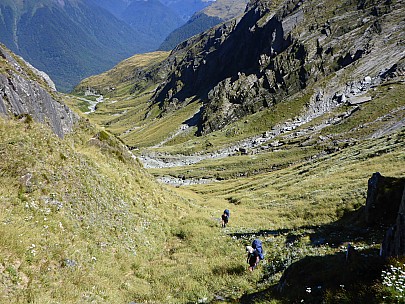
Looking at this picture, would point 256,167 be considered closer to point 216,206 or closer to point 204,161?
point 204,161

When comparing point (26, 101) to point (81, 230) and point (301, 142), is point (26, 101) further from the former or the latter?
point (301, 142)

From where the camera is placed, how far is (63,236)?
14477 mm

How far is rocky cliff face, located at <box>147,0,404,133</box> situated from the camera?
107875 mm

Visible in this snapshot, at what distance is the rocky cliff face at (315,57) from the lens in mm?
107875

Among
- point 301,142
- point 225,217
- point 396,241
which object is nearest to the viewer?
point 396,241

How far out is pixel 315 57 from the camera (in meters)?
128

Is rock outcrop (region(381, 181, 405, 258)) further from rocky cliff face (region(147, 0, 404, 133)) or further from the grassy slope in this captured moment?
rocky cliff face (region(147, 0, 404, 133))

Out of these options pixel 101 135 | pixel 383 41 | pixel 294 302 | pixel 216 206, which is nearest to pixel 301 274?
pixel 294 302

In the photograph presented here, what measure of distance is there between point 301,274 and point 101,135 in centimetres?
2604

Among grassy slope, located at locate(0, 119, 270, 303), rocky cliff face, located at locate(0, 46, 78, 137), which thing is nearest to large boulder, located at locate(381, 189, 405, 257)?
grassy slope, located at locate(0, 119, 270, 303)

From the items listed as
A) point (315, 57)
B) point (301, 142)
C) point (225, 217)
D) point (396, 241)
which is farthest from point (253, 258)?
point (315, 57)

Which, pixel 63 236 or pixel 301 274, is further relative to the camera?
pixel 63 236

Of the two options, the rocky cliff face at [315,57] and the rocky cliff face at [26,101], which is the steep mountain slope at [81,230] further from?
the rocky cliff face at [315,57]

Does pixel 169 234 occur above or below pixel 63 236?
below
